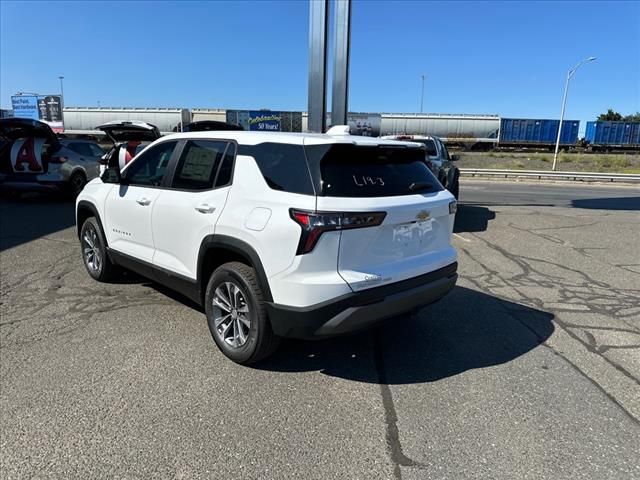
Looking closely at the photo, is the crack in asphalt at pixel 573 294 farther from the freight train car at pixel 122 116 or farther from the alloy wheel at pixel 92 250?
the freight train car at pixel 122 116

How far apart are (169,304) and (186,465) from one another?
8.42 ft

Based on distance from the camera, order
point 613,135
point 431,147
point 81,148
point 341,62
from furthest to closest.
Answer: point 613,135
point 81,148
point 431,147
point 341,62

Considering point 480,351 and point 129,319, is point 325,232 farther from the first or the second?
point 129,319

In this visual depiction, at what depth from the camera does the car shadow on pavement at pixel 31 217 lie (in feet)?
26.4

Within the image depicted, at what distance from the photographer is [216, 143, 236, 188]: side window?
362cm

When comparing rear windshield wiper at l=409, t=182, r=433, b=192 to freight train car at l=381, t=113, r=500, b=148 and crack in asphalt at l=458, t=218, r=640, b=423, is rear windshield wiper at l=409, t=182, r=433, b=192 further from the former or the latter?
freight train car at l=381, t=113, r=500, b=148

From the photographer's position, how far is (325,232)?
117 inches

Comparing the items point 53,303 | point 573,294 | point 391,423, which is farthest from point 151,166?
point 573,294

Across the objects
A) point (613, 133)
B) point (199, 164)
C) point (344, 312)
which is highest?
point (613, 133)

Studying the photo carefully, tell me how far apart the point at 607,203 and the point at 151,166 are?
14.8 metres

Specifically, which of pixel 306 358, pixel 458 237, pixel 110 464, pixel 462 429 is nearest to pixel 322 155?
pixel 306 358

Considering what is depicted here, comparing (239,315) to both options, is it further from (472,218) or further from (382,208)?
(472,218)

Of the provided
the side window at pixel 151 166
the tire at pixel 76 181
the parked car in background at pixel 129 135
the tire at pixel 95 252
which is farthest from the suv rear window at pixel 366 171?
the tire at pixel 76 181

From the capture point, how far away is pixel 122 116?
51.9 m
